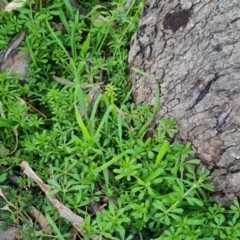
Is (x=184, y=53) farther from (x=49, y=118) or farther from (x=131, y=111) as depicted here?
(x=49, y=118)

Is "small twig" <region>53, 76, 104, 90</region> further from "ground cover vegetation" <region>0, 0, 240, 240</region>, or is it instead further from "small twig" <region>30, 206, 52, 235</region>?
"small twig" <region>30, 206, 52, 235</region>

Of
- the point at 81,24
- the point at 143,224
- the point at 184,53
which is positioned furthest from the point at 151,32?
the point at 143,224

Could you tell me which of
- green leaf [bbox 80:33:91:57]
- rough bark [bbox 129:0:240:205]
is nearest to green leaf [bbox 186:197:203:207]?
rough bark [bbox 129:0:240:205]

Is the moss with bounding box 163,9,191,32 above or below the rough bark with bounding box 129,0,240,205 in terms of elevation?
above

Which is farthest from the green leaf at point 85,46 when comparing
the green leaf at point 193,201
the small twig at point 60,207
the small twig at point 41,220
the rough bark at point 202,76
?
the green leaf at point 193,201

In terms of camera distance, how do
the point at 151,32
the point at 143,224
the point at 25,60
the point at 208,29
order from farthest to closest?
1. the point at 25,60
2. the point at 151,32
3. the point at 208,29
4. the point at 143,224

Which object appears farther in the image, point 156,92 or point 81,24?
point 81,24

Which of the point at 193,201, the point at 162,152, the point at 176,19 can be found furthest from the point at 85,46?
the point at 193,201
